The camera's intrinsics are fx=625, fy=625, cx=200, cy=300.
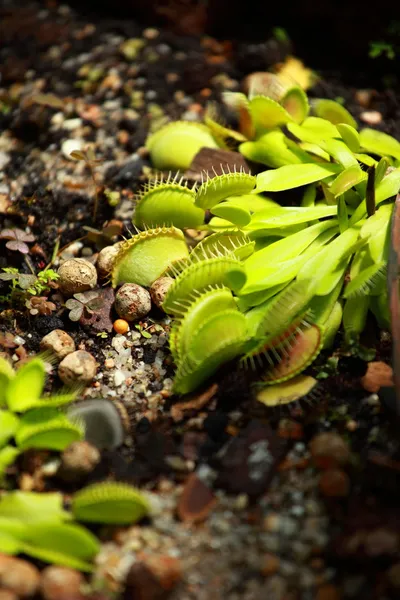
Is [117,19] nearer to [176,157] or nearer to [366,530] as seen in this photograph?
[176,157]

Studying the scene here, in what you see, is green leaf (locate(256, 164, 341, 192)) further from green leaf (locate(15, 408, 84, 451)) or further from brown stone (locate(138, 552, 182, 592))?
brown stone (locate(138, 552, 182, 592))

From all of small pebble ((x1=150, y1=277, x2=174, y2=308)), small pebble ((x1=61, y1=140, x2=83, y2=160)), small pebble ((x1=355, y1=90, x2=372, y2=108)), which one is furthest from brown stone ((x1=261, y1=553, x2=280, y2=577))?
small pebble ((x1=355, y1=90, x2=372, y2=108))

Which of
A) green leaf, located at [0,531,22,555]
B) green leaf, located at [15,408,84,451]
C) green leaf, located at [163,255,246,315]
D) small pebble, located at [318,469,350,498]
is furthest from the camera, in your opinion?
green leaf, located at [163,255,246,315]

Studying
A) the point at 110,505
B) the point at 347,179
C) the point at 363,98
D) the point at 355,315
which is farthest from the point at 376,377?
the point at 363,98

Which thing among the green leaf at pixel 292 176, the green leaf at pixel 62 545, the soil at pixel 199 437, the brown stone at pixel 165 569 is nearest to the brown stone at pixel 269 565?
the soil at pixel 199 437

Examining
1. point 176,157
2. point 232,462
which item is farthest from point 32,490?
point 176,157

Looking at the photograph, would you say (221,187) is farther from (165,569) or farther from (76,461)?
(165,569)
